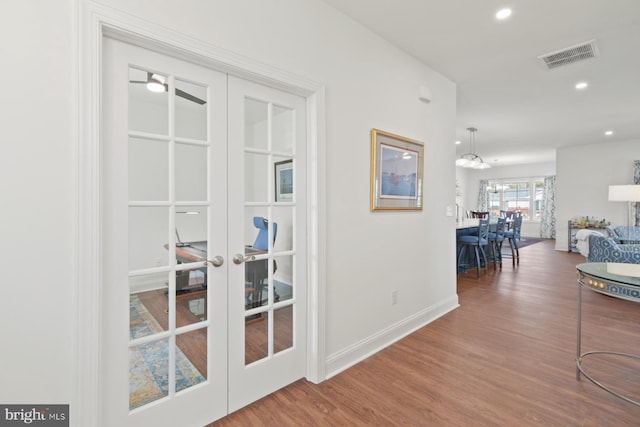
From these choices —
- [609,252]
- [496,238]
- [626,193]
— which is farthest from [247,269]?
[626,193]

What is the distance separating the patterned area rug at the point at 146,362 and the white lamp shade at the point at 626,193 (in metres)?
7.44

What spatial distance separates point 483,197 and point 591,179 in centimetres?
416

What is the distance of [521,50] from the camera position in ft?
9.29

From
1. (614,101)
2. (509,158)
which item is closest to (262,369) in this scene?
(614,101)

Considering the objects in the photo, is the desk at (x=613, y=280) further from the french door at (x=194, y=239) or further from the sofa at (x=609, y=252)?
the sofa at (x=609, y=252)

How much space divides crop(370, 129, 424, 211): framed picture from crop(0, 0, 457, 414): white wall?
0.09 m

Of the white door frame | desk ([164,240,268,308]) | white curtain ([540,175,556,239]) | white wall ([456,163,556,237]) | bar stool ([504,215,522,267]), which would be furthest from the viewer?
white wall ([456,163,556,237])

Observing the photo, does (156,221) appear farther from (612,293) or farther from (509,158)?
(509,158)

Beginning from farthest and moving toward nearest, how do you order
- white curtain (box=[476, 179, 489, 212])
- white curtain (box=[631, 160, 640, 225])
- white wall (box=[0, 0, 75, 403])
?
white curtain (box=[476, 179, 489, 212]) < white curtain (box=[631, 160, 640, 225]) < white wall (box=[0, 0, 75, 403])

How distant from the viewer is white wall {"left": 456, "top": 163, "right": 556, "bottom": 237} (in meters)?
10.7

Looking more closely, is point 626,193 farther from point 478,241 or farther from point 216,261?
point 216,261

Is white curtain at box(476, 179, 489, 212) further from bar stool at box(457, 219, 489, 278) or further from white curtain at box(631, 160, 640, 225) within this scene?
bar stool at box(457, 219, 489, 278)

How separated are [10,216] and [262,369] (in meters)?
1.51

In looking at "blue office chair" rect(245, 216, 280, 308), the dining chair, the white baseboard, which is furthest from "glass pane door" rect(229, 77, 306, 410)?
the dining chair
